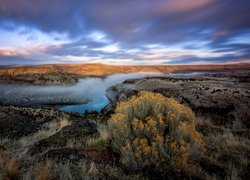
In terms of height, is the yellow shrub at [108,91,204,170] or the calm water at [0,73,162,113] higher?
the yellow shrub at [108,91,204,170]

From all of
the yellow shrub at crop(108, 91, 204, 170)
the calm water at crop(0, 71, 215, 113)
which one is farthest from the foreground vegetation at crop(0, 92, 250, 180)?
the calm water at crop(0, 71, 215, 113)

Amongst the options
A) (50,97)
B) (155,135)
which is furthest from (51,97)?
(155,135)

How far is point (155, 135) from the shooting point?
461 cm

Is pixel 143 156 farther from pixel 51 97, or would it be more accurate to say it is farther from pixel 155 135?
pixel 51 97

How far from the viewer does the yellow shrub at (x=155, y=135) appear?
4383mm

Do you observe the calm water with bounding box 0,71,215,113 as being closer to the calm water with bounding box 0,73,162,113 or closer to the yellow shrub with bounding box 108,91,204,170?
the calm water with bounding box 0,73,162,113

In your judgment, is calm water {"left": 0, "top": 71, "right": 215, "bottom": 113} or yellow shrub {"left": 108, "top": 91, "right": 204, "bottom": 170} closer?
yellow shrub {"left": 108, "top": 91, "right": 204, "bottom": 170}

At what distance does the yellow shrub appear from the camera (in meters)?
4.38

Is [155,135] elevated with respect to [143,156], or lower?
elevated

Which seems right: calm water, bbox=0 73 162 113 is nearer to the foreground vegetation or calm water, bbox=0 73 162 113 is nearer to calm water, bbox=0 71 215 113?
calm water, bbox=0 71 215 113

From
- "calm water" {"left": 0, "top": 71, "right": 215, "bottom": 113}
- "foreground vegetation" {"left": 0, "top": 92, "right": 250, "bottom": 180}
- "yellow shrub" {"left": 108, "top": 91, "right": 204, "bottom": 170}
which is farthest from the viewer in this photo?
"calm water" {"left": 0, "top": 71, "right": 215, "bottom": 113}

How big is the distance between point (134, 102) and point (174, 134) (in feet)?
3.86

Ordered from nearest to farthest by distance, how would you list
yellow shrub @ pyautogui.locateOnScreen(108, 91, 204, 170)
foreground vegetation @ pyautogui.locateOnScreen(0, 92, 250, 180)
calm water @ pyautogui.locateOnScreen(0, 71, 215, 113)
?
foreground vegetation @ pyautogui.locateOnScreen(0, 92, 250, 180), yellow shrub @ pyautogui.locateOnScreen(108, 91, 204, 170), calm water @ pyautogui.locateOnScreen(0, 71, 215, 113)

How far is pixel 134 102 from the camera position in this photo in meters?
5.34
